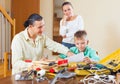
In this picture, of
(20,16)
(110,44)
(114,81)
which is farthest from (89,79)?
(20,16)

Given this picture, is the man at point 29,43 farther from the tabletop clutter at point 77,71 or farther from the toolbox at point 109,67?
the toolbox at point 109,67

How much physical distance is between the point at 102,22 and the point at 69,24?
1.30 meters

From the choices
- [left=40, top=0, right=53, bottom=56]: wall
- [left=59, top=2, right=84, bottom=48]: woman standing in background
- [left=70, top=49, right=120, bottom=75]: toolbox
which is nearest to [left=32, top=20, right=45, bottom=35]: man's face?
[left=70, top=49, right=120, bottom=75]: toolbox

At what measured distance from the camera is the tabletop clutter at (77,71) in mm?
1692

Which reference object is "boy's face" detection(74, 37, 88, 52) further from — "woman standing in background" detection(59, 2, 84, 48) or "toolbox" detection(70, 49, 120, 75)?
"woman standing in background" detection(59, 2, 84, 48)

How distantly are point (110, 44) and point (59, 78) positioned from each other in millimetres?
3034

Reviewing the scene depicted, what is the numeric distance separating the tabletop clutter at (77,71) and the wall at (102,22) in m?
2.49

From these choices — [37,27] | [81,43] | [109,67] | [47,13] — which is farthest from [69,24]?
[47,13]

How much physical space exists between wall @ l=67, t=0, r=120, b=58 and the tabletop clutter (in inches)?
97.9

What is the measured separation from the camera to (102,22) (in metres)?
4.65

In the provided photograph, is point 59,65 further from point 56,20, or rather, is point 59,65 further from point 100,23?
point 56,20

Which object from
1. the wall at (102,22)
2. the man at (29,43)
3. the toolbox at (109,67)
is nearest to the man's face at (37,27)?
the man at (29,43)

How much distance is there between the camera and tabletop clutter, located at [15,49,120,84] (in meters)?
1.69

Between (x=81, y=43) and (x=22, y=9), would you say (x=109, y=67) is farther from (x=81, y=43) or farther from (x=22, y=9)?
(x=22, y=9)
